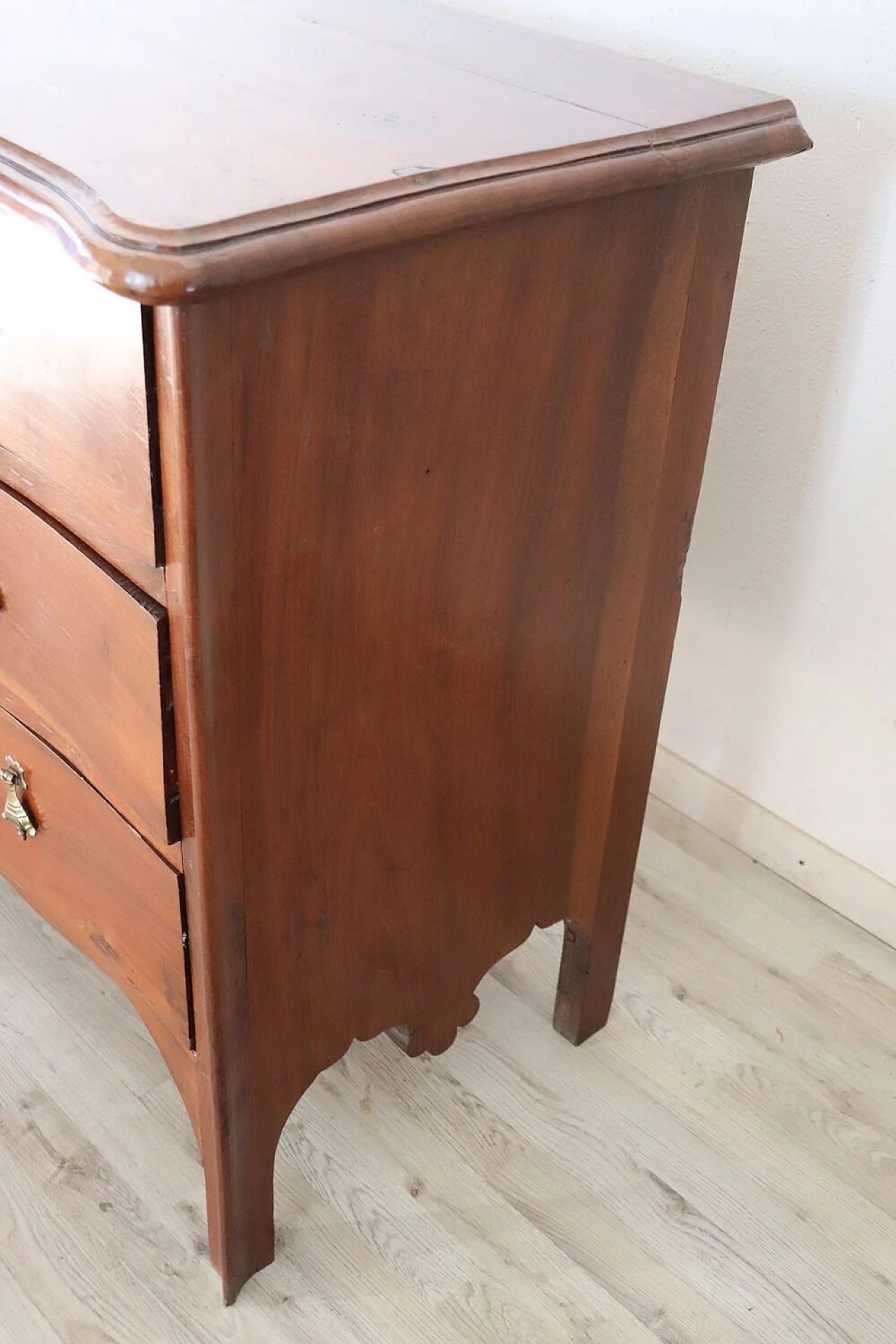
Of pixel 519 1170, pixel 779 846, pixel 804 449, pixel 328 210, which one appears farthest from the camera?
pixel 779 846

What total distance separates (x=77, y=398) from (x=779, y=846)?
3.44 ft

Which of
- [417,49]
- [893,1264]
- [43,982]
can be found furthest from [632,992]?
[417,49]

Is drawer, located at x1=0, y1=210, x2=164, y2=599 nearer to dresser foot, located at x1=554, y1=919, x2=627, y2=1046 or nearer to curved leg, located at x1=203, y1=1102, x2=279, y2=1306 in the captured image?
curved leg, located at x1=203, y1=1102, x2=279, y2=1306

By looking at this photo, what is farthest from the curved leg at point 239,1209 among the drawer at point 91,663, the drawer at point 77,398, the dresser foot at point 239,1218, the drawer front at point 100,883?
the drawer at point 77,398

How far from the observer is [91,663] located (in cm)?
87

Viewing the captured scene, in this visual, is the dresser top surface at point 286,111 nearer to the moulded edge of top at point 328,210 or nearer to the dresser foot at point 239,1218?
the moulded edge of top at point 328,210

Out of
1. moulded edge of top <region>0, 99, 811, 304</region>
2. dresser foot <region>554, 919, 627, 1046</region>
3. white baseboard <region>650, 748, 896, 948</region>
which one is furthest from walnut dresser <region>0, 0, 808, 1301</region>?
white baseboard <region>650, 748, 896, 948</region>

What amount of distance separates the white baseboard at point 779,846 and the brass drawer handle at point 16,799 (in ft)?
2.70

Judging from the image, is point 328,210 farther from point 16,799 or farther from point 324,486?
point 16,799

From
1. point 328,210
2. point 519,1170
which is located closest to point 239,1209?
point 519,1170

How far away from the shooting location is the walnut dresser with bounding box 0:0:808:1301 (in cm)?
71

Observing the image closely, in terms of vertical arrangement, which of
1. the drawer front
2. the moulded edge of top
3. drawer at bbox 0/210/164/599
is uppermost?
the moulded edge of top

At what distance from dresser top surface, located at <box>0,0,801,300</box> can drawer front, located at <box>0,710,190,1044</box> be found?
1.47ft

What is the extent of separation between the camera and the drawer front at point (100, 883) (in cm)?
94
